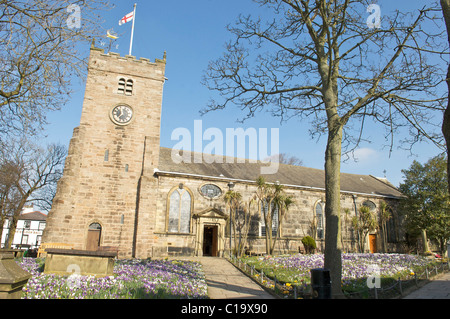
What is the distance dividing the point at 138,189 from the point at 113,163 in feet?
8.12

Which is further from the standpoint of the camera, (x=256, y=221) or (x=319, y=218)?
(x=319, y=218)

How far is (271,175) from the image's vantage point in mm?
26828

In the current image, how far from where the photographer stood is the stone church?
18578 mm

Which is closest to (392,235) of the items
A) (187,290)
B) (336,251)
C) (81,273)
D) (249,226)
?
(249,226)

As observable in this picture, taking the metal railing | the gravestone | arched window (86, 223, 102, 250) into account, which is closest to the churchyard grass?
the metal railing

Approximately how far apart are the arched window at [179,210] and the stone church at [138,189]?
0.07 meters

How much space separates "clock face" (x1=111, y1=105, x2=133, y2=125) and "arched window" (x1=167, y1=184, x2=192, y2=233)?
6.17m

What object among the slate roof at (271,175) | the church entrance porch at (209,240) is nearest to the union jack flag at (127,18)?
the slate roof at (271,175)

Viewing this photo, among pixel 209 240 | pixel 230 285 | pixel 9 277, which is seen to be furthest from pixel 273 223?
pixel 9 277

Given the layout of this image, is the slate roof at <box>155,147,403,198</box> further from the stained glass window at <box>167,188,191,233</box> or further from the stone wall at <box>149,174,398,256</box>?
the stained glass window at <box>167,188,191,233</box>

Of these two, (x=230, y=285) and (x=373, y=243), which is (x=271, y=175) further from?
(x=230, y=285)

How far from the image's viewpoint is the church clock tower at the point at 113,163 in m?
18.3
